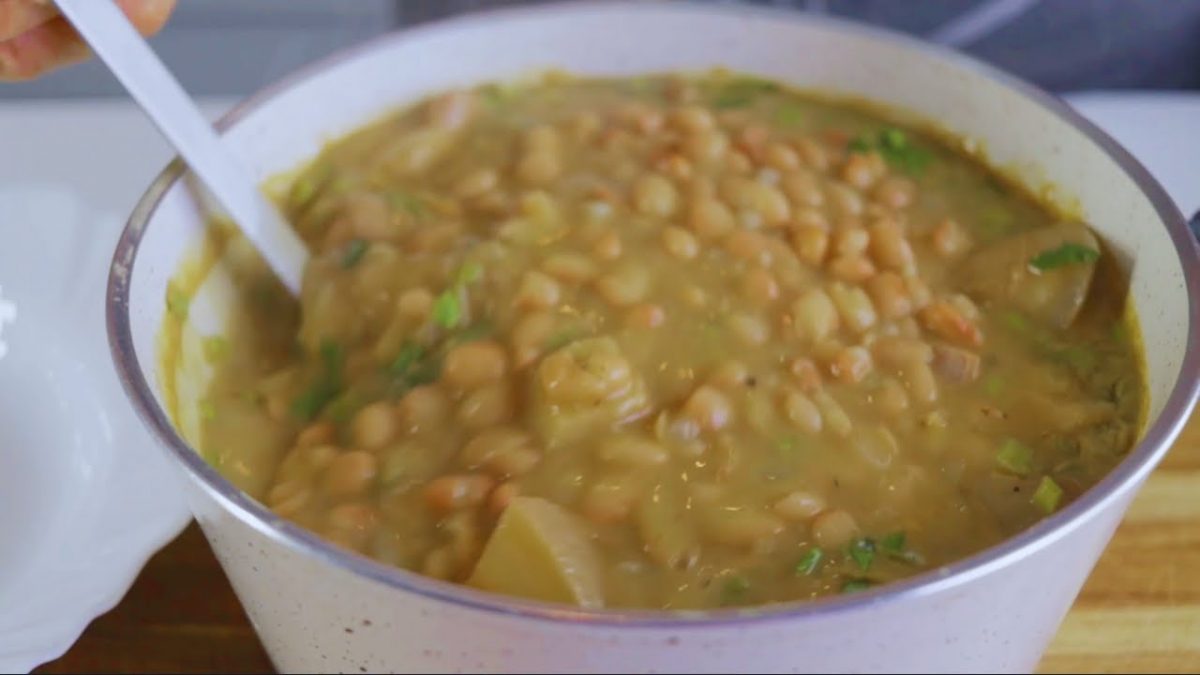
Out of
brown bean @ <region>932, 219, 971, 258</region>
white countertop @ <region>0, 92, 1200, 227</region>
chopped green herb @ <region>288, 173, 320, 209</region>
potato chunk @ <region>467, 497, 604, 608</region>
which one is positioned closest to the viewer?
potato chunk @ <region>467, 497, 604, 608</region>

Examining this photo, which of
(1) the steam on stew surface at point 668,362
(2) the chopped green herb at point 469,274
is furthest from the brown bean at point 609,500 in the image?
(2) the chopped green herb at point 469,274

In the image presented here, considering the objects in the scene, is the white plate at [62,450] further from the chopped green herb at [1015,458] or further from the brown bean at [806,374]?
the chopped green herb at [1015,458]

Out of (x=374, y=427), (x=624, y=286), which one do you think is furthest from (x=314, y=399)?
(x=624, y=286)

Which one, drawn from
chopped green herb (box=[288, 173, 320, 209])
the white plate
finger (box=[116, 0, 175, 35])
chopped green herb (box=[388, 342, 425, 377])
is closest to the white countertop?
the white plate

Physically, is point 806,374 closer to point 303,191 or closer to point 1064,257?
point 1064,257

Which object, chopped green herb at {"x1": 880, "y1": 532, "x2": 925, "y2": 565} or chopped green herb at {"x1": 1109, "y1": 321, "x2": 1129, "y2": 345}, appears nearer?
chopped green herb at {"x1": 880, "y1": 532, "x2": 925, "y2": 565}

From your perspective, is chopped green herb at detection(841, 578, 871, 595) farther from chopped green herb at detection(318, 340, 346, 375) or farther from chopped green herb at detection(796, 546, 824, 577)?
chopped green herb at detection(318, 340, 346, 375)

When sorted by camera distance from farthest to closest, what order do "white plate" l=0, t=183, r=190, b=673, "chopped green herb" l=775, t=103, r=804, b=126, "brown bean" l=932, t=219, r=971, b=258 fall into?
"chopped green herb" l=775, t=103, r=804, b=126 < "brown bean" l=932, t=219, r=971, b=258 < "white plate" l=0, t=183, r=190, b=673
